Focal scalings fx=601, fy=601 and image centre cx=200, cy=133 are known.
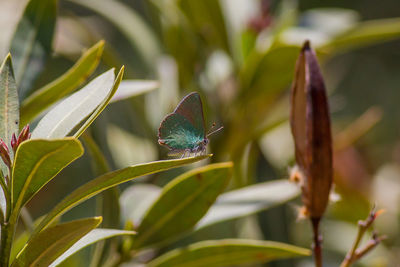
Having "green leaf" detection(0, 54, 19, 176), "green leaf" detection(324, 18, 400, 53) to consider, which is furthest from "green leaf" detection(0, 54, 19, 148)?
"green leaf" detection(324, 18, 400, 53)

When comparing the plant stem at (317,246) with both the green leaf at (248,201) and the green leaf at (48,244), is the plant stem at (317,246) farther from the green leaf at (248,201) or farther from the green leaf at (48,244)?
the green leaf at (48,244)

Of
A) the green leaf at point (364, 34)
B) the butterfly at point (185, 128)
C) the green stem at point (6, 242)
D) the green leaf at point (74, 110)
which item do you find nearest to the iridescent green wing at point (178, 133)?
the butterfly at point (185, 128)

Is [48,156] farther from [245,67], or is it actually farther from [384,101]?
[384,101]

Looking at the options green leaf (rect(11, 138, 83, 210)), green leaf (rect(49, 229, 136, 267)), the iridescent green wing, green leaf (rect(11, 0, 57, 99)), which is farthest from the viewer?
green leaf (rect(11, 0, 57, 99))

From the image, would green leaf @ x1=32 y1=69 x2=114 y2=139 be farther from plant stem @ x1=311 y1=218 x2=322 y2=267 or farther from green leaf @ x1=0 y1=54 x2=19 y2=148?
plant stem @ x1=311 y1=218 x2=322 y2=267

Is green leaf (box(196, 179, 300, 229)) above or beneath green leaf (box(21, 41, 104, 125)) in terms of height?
beneath

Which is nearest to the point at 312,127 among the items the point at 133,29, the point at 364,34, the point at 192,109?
the point at 192,109
